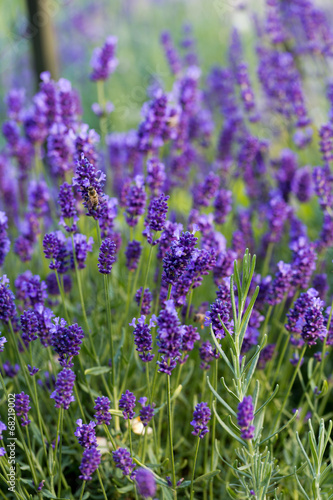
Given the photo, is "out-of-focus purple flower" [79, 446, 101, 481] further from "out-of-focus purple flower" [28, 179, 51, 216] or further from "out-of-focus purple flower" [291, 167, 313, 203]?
"out-of-focus purple flower" [291, 167, 313, 203]

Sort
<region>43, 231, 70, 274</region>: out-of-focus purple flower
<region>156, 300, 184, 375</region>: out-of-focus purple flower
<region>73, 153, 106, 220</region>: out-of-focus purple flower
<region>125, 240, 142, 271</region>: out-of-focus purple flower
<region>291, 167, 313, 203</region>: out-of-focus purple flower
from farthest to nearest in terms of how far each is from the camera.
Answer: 1. <region>291, 167, 313, 203</region>: out-of-focus purple flower
2. <region>125, 240, 142, 271</region>: out-of-focus purple flower
3. <region>43, 231, 70, 274</region>: out-of-focus purple flower
4. <region>73, 153, 106, 220</region>: out-of-focus purple flower
5. <region>156, 300, 184, 375</region>: out-of-focus purple flower

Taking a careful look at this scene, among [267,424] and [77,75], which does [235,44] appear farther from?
[77,75]

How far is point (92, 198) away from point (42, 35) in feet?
13.0

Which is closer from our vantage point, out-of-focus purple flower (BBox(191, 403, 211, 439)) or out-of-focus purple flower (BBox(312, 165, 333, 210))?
out-of-focus purple flower (BBox(191, 403, 211, 439))

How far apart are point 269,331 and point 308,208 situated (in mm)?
2122

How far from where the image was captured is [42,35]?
5.01 m

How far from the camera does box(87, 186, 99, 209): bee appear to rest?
1.66 m

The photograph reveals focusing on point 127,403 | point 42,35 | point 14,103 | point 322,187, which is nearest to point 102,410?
point 127,403

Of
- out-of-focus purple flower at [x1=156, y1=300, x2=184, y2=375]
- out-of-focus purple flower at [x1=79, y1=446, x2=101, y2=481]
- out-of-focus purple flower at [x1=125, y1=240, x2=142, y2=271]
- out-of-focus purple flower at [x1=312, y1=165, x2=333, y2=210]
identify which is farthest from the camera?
out-of-focus purple flower at [x1=312, y1=165, x2=333, y2=210]

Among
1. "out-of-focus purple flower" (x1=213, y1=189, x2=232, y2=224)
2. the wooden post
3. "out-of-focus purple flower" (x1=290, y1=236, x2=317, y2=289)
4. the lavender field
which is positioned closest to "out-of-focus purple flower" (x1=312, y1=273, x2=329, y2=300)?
the lavender field

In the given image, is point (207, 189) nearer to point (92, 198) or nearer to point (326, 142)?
point (326, 142)

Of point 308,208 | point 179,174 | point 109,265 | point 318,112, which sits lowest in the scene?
point 109,265

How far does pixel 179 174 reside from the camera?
349 cm

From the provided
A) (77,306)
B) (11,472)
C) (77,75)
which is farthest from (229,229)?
(77,75)
